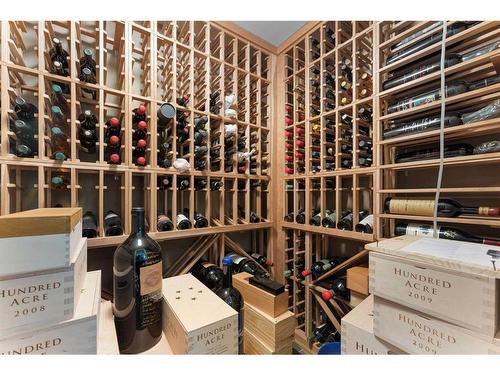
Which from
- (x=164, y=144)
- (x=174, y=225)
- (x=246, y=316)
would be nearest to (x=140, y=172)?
(x=164, y=144)

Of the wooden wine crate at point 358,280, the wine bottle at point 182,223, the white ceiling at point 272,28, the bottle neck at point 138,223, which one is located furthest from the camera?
the white ceiling at point 272,28

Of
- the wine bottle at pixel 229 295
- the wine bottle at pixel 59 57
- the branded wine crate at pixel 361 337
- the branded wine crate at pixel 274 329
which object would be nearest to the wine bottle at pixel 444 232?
the branded wine crate at pixel 361 337

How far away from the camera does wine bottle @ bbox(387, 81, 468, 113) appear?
0.88m

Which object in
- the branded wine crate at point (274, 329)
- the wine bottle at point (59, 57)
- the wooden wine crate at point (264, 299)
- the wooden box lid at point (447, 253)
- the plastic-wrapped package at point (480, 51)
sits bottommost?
the branded wine crate at point (274, 329)

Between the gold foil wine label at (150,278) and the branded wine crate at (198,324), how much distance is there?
76 mm

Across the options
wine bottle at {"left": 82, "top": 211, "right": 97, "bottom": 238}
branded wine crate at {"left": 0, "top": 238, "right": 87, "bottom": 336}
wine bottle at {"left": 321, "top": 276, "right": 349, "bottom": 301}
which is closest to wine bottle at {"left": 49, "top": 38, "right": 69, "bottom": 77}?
wine bottle at {"left": 82, "top": 211, "right": 97, "bottom": 238}

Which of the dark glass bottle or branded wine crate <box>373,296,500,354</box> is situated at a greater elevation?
branded wine crate <box>373,296,500,354</box>

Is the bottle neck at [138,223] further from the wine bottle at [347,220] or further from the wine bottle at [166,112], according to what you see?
the wine bottle at [347,220]

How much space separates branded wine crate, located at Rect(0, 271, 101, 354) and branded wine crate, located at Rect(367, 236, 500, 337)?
800 millimetres

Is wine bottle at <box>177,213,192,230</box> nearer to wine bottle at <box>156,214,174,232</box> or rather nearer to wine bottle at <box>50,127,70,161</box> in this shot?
wine bottle at <box>156,214,174,232</box>

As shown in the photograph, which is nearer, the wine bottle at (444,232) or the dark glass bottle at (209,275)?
the wine bottle at (444,232)

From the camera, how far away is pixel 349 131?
1400 mm

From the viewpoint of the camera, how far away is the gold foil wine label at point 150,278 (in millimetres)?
691

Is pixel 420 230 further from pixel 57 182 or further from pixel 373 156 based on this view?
pixel 57 182
